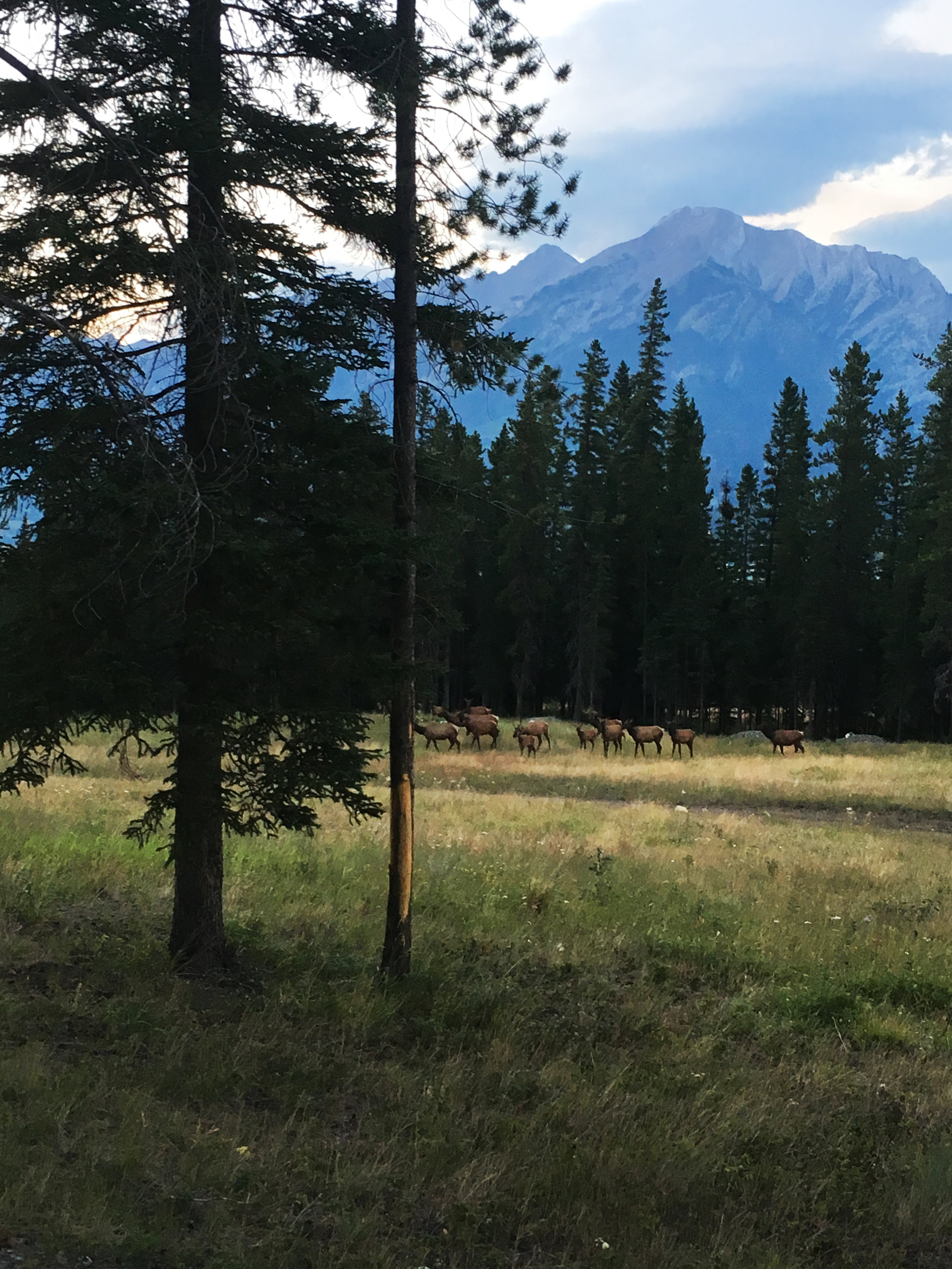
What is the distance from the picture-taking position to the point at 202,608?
8602 mm

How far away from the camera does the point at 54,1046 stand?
280 inches

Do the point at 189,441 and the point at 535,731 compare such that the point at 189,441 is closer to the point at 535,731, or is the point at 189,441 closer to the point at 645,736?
the point at 535,731

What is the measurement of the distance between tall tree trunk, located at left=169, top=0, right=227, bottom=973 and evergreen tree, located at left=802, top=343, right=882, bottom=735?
52313 millimetres

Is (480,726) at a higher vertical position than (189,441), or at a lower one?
lower

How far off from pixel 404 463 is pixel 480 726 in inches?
1141

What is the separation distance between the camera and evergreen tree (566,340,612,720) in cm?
5856

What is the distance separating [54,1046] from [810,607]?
55.5m

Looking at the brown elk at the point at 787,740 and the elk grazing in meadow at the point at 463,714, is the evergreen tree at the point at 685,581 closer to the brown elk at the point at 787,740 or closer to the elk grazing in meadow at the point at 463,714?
the brown elk at the point at 787,740

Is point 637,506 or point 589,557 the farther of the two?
point 637,506

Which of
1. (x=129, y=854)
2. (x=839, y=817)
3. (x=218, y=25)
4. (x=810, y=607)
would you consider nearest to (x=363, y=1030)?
(x=129, y=854)

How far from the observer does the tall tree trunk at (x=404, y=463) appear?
9.53 m

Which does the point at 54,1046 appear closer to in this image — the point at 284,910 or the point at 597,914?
the point at 284,910

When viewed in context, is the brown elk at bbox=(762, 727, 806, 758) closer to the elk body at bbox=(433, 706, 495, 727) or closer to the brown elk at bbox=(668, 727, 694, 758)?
the brown elk at bbox=(668, 727, 694, 758)

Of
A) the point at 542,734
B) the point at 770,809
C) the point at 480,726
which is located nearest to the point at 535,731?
the point at 542,734
